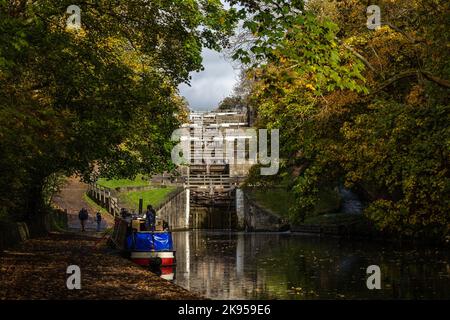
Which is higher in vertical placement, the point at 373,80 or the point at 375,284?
the point at 373,80

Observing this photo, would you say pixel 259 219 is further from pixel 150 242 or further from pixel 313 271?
pixel 313 271

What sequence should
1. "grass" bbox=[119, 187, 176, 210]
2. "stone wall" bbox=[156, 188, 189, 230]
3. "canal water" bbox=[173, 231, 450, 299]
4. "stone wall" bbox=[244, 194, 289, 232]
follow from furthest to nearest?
"grass" bbox=[119, 187, 176, 210] < "stone wall" bbox=[156, 188, 189, 230] < "stone wall" bbox=[244, 194, 289, 232] < "canal water" bbox=[173, 231, 450, 299]

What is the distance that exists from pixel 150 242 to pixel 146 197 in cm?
3712

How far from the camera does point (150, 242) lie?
2869cm

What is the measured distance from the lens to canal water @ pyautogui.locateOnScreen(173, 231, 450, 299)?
19984 mm

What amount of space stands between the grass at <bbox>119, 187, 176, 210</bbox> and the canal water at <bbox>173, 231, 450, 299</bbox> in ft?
73.5

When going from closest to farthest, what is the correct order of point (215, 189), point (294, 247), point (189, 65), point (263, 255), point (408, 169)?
1. point (408, 169)
2. point (189, 65)
3. point (263, 255)
4. point (294, 247)
5. point (215, 189)

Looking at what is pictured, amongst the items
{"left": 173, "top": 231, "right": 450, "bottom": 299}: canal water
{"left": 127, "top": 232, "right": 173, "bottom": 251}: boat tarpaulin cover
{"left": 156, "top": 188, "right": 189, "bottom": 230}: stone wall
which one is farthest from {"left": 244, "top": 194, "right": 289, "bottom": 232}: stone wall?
{"left": 127, "top": 232, "right": 173, "bottom": 251}: boat tarpaulin cover

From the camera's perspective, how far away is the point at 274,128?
35531 millimetres

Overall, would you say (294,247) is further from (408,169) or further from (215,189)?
(215,189)

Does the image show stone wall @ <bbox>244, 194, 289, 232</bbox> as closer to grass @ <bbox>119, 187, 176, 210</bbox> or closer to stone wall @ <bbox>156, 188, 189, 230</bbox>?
stone wall @ <bbox>156, 188, 189, 230</bbox>

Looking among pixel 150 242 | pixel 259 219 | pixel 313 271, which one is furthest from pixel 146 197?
pixel 313 271

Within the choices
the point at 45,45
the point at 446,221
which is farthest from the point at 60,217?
the point at 446,221

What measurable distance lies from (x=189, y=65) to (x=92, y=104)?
193 inches
